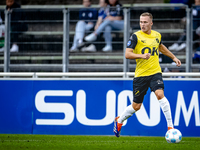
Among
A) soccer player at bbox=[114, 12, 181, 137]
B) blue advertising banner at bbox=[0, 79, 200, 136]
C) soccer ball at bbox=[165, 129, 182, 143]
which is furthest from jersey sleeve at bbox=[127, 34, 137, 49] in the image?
blue advertising banner at bbox=[0, 79, 200, 136]

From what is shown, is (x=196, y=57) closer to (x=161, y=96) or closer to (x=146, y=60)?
(x=146, y=60)

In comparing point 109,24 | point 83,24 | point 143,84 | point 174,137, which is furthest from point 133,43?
point 83,24

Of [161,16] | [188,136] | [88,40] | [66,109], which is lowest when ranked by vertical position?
[188,136]

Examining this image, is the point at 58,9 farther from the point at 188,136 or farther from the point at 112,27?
the point at 188,136

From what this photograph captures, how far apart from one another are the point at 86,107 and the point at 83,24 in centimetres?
186

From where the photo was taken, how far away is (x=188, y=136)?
648 centimetres

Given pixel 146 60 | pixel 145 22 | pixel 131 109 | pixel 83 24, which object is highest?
pixel 83 24

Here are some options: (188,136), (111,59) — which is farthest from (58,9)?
(188,136)

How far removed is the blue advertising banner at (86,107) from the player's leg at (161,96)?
1357mm

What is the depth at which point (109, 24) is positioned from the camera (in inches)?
289

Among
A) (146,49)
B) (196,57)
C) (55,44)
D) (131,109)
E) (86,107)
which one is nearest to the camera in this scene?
(146,49)

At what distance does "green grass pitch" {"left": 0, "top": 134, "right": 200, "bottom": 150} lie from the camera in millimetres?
5074

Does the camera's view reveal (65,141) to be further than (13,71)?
No

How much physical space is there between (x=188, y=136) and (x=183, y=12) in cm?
263
